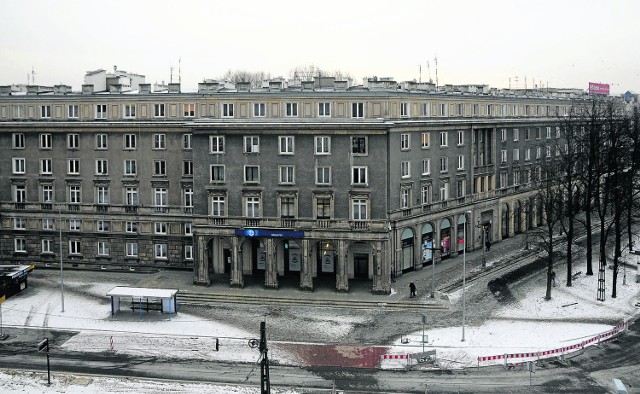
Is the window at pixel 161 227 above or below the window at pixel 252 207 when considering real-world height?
below

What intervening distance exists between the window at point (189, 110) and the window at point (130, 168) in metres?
7.99

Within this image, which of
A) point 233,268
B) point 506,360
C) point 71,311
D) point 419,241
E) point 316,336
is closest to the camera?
point 506,360

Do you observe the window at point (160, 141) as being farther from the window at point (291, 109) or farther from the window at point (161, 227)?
the window at point (291, 109)

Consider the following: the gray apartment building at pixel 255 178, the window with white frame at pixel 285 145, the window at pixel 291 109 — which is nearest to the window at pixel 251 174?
the gray apartment building at pixel 255 178

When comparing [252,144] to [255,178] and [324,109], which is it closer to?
[255,178]

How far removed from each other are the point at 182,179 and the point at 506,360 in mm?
42248

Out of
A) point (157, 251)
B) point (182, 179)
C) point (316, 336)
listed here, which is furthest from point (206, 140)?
point (316, 336)

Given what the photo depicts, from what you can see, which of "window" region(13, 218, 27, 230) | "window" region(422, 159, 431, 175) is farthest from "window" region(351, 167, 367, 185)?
"window" region(13, 218, 27, 230)

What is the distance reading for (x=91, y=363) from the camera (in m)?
55.5

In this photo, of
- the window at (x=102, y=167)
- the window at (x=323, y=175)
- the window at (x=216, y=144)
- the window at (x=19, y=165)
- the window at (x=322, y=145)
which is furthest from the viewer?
the window at (x=19, y=165)

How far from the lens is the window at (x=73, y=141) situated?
8431 centimetres

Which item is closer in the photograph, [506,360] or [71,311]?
[506,360]

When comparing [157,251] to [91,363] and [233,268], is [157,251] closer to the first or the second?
[233,268]

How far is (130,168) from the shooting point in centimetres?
8369
